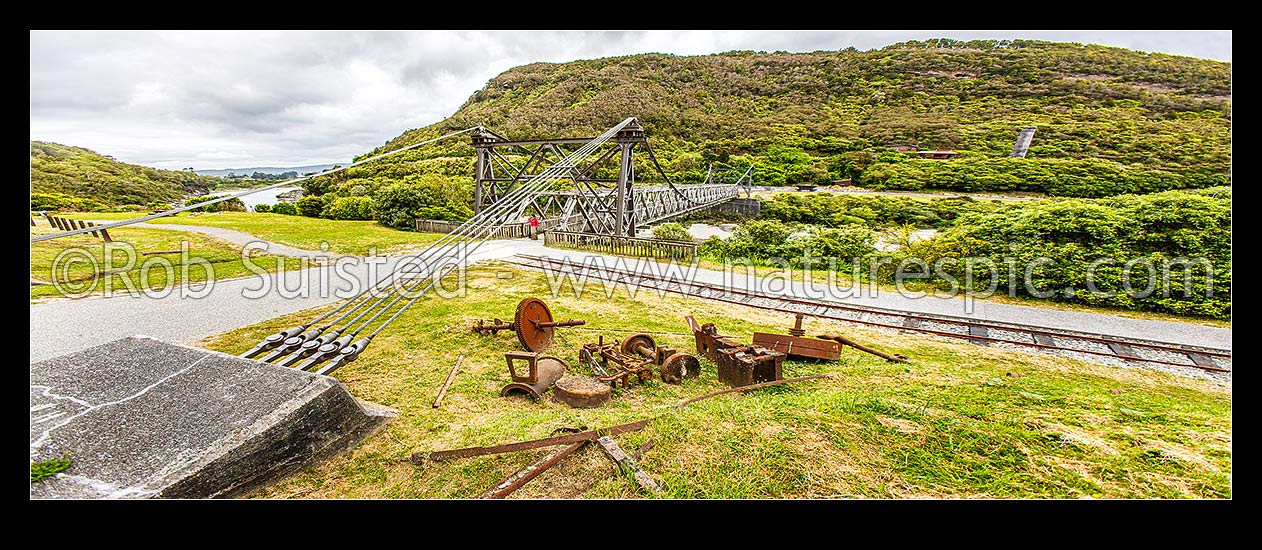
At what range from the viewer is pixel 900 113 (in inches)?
2126

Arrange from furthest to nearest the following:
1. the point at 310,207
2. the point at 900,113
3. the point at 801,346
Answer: the point at 900,113 → the point at 310,207 → the point at 801,346

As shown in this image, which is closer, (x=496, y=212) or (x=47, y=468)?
(x=47, y=468)

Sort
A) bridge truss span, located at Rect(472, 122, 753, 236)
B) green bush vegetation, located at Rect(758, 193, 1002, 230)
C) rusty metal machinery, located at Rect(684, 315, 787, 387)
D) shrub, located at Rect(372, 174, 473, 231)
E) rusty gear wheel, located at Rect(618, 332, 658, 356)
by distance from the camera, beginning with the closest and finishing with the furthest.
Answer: rusty metal machinery, located at Rect(684, 315, 787, 387) → rusty gear wheel, located at Rect(618, 332, 658, 356) → bridge truss span, located at Rect(472, 122, 753, 236) → shrub, located at Rect(372, 174, 473, 231) → green bush vegetation, located at Rect(758, 193, 1002, 230)

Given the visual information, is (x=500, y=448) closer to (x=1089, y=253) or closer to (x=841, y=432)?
(x=841, y=432)

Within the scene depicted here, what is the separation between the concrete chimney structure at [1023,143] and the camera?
123 ft

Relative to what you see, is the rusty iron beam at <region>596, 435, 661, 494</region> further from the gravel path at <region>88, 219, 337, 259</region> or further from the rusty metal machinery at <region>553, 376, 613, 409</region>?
the gravel path at <region>88, 219, 337, 259</region>

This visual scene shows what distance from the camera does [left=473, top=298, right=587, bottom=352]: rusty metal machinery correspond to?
19.6 feet

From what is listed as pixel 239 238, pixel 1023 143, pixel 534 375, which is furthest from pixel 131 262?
pixel 1023 143

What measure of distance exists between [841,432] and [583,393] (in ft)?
8.48

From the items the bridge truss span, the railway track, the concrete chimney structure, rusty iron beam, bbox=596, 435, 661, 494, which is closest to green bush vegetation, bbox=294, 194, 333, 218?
the bridge truss span

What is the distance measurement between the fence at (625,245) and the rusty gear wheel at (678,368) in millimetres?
8596

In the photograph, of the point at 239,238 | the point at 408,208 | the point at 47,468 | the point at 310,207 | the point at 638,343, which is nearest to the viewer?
the point at 47,468

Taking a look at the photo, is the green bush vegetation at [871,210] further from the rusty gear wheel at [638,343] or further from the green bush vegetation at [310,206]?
the green bush vegetation at [310,206]

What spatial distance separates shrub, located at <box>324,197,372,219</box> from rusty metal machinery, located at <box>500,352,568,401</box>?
2363cm
